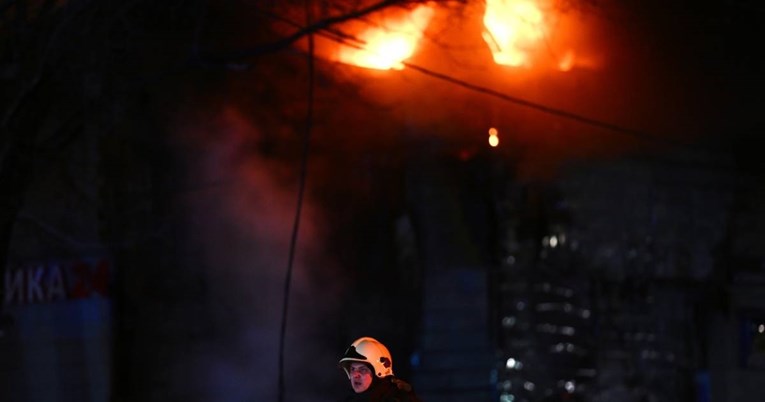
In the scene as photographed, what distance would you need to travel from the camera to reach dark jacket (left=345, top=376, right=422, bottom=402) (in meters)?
5.95

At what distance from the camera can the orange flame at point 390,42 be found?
12.0m

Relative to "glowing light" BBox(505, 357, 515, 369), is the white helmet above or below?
above

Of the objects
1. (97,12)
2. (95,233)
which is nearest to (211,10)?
(97,12)

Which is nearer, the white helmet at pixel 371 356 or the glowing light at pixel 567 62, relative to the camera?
the white helmet at pixel 371 356

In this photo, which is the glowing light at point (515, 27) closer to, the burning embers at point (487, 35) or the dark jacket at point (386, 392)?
the burning embers at point (487, 35)

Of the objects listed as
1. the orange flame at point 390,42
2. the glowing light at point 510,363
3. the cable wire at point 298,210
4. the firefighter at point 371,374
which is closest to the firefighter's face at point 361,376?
the firefighter at point 371,374

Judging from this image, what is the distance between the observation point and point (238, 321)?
1121 cm

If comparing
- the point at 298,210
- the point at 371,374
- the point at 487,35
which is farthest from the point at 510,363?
the point at 371,374

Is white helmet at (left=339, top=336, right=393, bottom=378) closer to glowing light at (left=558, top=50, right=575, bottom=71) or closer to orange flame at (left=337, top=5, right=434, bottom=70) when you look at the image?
orange flame at (left=337, top=5, right=434, bottom=70)

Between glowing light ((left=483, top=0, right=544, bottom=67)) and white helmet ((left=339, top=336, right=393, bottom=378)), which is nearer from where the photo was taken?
white helmet ((left=339, top=336, right=393, bottom=378))

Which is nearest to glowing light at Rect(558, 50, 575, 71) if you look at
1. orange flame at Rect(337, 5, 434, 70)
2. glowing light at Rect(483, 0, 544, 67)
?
glowing light at Rect(483, 0, 544, 67)

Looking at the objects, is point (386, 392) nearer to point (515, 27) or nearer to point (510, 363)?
point (510, 363)

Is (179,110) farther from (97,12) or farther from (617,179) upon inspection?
(617,179)

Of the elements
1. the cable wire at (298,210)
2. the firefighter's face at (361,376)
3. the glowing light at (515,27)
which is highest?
the glowing light at (515,27)
